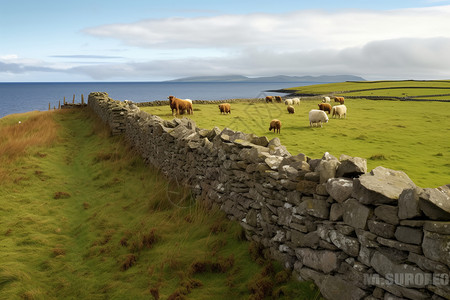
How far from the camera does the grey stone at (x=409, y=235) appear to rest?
3756 mm

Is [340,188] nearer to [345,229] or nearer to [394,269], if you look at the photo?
[345,229]

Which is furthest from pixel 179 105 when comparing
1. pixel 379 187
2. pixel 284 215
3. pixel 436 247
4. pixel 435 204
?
pixel 436 247

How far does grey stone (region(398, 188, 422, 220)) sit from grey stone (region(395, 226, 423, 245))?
0.46 feet

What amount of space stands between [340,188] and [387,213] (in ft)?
2.75

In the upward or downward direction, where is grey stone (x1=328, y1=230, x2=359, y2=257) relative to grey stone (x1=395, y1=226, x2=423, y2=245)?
downward

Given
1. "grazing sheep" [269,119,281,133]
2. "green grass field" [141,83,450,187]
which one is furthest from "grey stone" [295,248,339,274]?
"grazing sheep" [269,119,281,133]

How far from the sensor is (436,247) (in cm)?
358

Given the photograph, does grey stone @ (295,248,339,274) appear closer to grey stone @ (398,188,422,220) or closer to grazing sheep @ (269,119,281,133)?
grey stone @ (398,188,422,220)

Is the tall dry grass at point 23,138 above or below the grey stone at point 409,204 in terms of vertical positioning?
below

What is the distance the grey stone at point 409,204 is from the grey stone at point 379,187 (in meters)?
0.16

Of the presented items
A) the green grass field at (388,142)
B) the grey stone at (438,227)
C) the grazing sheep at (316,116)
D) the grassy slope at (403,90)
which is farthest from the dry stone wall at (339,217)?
the grassy slope at (403,90)

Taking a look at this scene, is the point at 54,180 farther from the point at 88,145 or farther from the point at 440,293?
the point at 440,293

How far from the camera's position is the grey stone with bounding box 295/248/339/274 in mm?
4863

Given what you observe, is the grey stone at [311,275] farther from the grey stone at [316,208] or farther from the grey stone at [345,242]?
the grey stone at [316,208]
